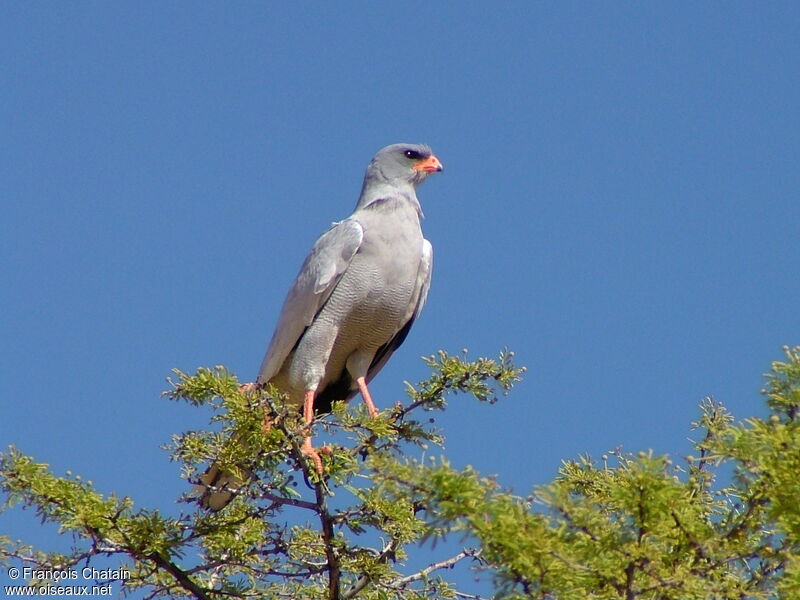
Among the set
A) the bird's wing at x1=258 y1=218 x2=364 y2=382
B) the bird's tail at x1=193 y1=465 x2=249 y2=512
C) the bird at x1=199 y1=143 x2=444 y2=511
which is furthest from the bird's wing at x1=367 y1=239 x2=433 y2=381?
the bird's tail at x1=193 y1=465 x2=249 y2=512

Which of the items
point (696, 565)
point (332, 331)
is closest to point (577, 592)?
point (696, 565)

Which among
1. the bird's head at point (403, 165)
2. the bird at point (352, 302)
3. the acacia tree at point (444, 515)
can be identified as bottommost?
the acacia tree at point (444, 515)

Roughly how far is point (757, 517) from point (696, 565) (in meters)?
0.40

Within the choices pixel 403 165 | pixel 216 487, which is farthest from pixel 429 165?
pixel 216 487

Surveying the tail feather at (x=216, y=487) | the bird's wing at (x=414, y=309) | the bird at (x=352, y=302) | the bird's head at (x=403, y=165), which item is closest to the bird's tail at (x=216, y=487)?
the tail feather at (x=216, y=487)

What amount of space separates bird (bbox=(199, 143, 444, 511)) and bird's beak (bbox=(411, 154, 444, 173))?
1.57 ft

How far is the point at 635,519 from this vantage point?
3406 millimetres

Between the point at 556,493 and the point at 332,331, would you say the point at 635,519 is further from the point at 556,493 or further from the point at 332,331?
the point at 332,331

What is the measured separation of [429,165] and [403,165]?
0.66ft

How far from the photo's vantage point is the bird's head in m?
8.02

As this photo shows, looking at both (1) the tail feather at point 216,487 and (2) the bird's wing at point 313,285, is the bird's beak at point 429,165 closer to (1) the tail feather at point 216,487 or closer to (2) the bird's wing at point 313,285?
(2) the bird's wing at point 313,285

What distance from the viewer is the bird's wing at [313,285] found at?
727cm

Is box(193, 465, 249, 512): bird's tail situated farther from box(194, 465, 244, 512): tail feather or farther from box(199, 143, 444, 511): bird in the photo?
box(199, 143, 444, 511): bird

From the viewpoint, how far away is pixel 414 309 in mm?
7531
